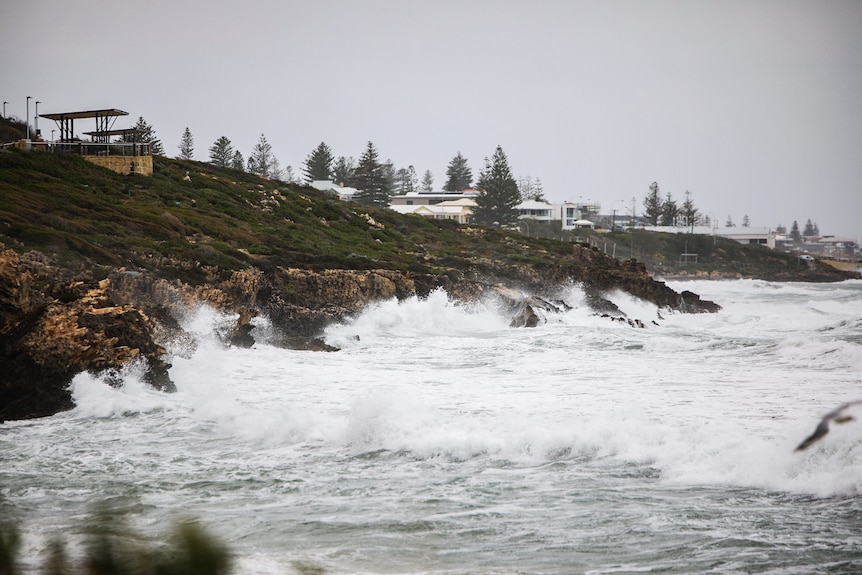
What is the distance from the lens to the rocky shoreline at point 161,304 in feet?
60.1

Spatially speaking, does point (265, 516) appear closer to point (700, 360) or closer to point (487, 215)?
point (700, 360)

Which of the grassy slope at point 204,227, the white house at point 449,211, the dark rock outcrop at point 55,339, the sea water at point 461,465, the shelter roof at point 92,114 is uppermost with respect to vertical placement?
the shelter roof at point 92,114

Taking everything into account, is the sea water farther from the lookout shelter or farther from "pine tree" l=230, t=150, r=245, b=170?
"pine tree" l=230, t=150, r=245, b=170

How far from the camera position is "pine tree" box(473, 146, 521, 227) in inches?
3819

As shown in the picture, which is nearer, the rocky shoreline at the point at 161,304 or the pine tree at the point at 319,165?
the rocky shoreline at the point at 161,304

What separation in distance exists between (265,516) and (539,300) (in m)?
30.1

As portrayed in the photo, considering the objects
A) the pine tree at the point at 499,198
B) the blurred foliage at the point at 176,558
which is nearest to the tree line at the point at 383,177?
the pine tree at the point at 499,198

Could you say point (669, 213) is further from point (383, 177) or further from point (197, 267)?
point (197, 267)

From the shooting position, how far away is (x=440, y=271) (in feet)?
136

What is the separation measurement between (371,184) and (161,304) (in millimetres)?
71531

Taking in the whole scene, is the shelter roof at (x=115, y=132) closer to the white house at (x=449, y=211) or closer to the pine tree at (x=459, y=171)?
the white house at (x=449, y=211)

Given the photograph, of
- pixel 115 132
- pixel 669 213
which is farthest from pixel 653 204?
pixel 115 132

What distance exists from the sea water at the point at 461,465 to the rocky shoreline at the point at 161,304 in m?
0.75

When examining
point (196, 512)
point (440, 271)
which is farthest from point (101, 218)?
point (196, 512)
